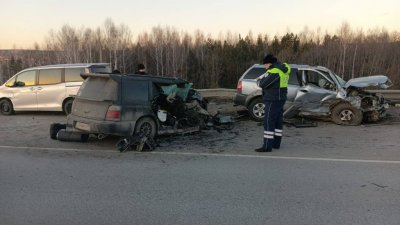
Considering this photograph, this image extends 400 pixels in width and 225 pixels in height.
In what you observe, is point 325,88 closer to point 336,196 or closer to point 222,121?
point 222,121

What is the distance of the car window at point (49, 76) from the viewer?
13297mm

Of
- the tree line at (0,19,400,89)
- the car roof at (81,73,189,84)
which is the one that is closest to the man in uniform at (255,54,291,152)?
the car roof at (81,73,189,84)

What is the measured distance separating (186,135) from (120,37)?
6647 centimetres

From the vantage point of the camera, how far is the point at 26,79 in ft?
44.6

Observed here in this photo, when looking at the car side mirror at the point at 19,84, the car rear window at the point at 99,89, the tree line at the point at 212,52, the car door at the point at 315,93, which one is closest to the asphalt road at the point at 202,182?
the car rear window at the point at 99,89

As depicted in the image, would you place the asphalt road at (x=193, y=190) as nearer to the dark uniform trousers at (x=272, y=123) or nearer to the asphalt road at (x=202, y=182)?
the asphalt road at (x=202, y=182)

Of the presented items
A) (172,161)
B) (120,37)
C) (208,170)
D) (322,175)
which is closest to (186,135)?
(172,161)

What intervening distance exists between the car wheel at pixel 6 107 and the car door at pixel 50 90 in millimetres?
1259

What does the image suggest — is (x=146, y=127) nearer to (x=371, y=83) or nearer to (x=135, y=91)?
(x=135, y=91)

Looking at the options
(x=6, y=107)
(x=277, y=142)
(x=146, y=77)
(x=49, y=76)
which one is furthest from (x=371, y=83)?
(x=6, y=107)

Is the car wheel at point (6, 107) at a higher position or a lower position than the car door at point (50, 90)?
lower

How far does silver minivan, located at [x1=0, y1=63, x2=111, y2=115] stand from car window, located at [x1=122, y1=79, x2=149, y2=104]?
4.86 metres

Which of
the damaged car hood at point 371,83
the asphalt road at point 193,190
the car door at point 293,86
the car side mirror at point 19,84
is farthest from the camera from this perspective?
the car side mirror at point 19,84

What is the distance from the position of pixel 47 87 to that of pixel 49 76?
39 cm
